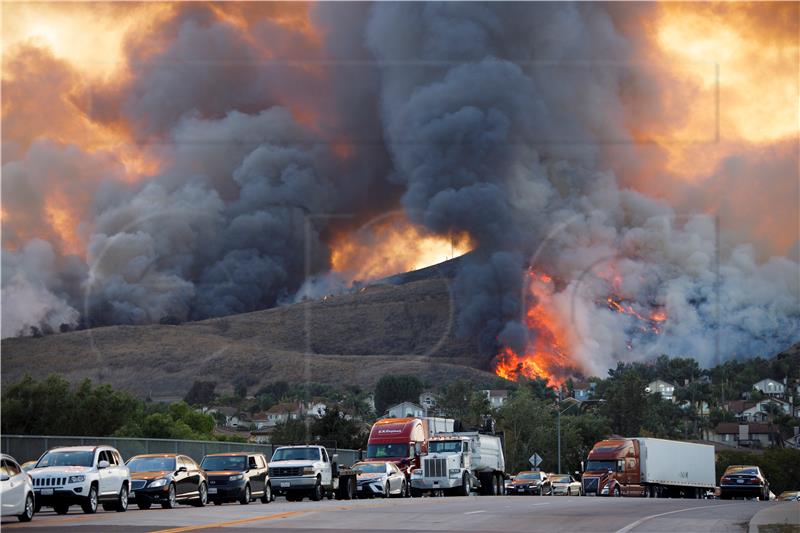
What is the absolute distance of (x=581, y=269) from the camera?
115 m

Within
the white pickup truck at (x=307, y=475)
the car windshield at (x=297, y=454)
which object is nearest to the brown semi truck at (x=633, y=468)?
the white pickup truck at (x=307, y=475)

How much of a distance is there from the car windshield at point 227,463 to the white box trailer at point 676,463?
1070 inches

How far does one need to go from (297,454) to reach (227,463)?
4.23m

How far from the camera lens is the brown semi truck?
183 ft

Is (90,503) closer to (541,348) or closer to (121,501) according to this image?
(121,501)

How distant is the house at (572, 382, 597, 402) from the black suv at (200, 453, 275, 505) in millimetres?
94186

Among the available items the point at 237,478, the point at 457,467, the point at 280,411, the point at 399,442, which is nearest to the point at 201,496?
the point at 237,478

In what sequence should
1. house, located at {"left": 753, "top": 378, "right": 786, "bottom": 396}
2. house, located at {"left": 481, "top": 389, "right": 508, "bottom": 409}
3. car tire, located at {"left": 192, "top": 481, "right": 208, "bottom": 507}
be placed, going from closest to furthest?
car tire, located at {"left": 192, "top": 481, "right": 208, "bottom": 507}
house, located at {"left": 481, "top": 389, "right": 508, "bottom": 409}
house, located at {"left": 753, "top": 378, "right": 786, "bottom": 396}

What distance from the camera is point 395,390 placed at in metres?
120

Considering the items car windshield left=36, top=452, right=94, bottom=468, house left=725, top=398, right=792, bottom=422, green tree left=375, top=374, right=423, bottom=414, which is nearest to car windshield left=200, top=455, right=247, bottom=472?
car windshield left=36, top=452, right=94, bottom=468

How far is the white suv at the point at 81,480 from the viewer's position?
88.5 ft

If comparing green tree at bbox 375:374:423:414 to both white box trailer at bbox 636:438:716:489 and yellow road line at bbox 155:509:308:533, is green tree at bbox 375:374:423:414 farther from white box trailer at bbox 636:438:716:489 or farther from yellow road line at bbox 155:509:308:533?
yellow road line at bbox 155:509:308:533

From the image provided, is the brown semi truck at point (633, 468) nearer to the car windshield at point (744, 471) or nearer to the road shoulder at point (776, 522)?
the car windshield at point (744, 471)

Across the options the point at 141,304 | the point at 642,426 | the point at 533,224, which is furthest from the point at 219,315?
the point at 642,426
